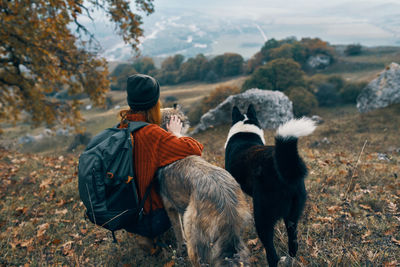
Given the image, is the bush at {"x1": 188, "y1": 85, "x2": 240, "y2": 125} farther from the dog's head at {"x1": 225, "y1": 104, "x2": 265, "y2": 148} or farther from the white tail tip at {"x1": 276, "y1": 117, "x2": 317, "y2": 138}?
the white tail tip at {"x1": 276, "y1": 117, "x2": 317, "y2": 138}

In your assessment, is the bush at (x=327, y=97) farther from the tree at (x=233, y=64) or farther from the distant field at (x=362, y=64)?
the tree at (x=233, y=64)

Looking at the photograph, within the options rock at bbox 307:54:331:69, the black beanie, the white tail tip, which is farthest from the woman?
rock at bbox 307:54:331:69

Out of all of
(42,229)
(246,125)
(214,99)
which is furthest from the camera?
(214,99)

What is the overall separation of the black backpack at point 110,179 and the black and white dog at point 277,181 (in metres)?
1.46

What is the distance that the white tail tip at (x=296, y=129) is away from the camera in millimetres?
2283

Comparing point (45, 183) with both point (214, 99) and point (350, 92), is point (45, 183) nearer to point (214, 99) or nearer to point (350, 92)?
point (214, 99)

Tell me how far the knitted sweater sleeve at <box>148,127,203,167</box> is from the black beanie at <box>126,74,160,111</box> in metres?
0.38

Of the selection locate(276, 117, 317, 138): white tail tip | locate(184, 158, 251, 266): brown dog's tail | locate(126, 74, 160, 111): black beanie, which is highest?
locate(126, 74, 160, 111): black beanie

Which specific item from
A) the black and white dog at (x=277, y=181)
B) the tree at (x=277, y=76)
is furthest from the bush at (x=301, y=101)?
the black and white dog at (x=277, y=181)

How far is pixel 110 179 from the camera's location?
2344 mm

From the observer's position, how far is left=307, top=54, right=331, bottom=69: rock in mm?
53344

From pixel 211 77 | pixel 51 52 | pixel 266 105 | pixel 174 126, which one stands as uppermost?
pixel 51 52

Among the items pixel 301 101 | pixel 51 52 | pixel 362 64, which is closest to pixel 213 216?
pixel 51 52

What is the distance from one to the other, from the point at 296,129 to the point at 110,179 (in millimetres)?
1978
